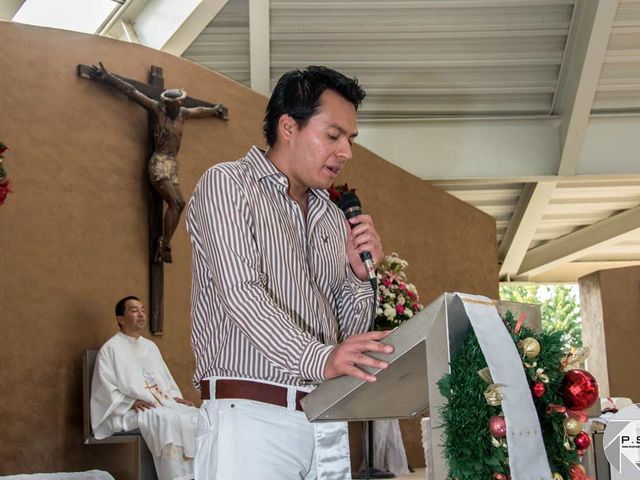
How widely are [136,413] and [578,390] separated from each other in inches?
158

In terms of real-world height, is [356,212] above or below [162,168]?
below

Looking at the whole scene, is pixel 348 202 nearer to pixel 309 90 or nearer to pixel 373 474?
pixel 309 90

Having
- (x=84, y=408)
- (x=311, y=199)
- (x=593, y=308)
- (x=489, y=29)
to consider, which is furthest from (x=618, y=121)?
(x=311, y=199)

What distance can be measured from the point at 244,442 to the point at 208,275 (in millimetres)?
301

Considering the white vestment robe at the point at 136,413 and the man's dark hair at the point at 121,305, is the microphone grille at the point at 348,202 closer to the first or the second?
the white vestment robe at the point at 136,413

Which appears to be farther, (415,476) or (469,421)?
(415,476)

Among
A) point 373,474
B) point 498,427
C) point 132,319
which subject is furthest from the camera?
point 373,474

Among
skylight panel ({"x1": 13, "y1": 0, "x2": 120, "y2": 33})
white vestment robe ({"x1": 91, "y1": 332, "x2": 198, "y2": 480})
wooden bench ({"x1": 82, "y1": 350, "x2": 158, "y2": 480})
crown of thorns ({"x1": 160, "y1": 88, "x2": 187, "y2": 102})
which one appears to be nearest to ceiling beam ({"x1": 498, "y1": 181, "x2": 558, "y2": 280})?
skylight panel ({"x1": 13, "y1": 0, "x2": 120, "y2": 33})

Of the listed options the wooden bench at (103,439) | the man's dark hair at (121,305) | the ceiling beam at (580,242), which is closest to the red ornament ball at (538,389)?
the wooden bench at (103,439)

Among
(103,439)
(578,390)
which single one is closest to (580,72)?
(103,439)

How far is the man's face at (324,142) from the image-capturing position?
1768mm

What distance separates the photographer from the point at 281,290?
5.50ft

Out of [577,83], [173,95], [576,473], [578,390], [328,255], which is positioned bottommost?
[576,473]

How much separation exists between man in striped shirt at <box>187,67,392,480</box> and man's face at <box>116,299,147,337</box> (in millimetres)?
3514
